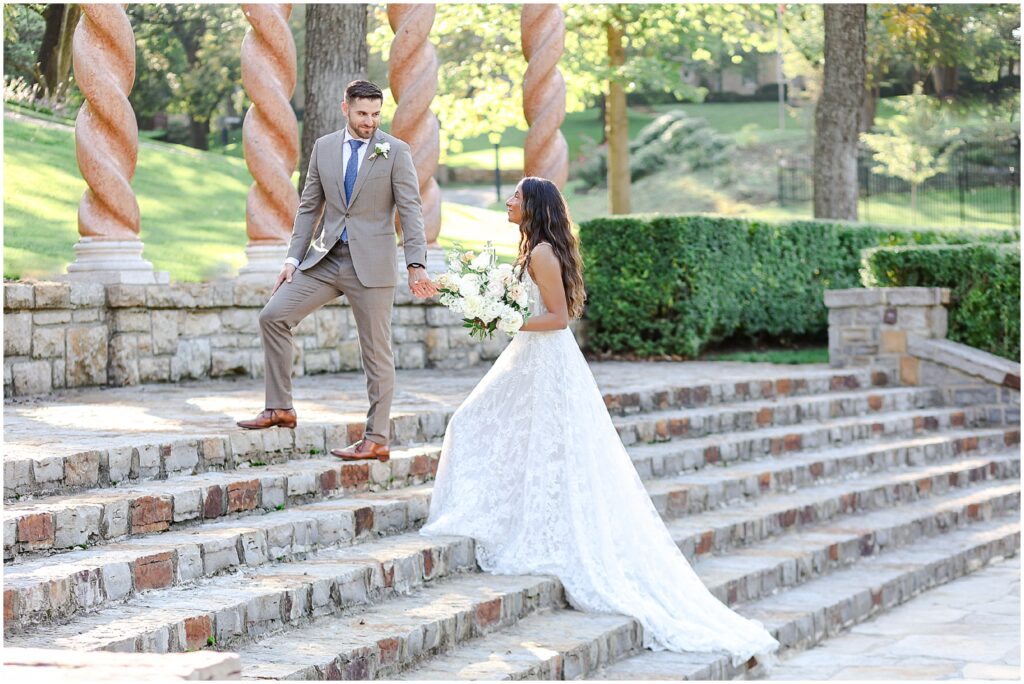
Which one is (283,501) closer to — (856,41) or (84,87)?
→ (84,87)

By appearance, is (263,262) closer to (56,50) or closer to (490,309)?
(490,309)

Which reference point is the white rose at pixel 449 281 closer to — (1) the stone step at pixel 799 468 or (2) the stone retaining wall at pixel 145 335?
(1) the stone step at pixel 799 468

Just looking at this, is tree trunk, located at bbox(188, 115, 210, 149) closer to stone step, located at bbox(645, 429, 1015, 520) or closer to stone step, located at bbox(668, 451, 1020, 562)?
stone step, located at bbox(645, 429, 1015, 520)

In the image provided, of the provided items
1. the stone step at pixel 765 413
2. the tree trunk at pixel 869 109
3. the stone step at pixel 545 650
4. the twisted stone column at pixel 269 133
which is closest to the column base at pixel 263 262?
the twisted stone column at pixel 269 133

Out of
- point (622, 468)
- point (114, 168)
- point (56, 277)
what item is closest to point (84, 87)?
point (114, 168)

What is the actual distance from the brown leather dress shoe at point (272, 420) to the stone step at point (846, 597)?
2.22 meters

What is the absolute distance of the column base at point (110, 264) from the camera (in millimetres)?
9008

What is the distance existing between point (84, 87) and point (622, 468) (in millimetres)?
4924

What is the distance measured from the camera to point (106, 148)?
9047 mm

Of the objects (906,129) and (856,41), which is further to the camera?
(906,129)

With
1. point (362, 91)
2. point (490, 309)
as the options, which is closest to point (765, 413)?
point (490, 309)

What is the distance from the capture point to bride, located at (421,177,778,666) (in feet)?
19.8

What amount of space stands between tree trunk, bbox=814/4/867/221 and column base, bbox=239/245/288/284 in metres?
8.82

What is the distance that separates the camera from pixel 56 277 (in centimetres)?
968
